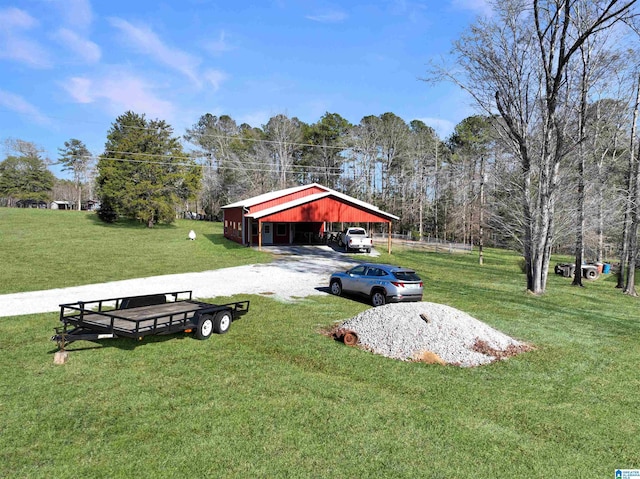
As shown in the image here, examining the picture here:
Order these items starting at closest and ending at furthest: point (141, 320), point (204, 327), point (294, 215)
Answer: point (141, 320), point (204, 327), point (294, 215)

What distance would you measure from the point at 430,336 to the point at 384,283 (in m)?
4.78

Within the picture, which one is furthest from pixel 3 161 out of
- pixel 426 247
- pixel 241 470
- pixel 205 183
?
pixel 241 470

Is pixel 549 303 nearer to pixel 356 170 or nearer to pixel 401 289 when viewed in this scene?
pixel 401 289

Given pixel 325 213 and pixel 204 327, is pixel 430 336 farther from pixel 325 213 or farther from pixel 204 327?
pixel 325 213

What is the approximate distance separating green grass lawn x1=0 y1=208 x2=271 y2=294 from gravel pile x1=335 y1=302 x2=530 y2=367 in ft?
45.3

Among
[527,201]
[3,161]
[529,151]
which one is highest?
[3,161]

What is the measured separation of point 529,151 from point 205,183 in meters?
60.3

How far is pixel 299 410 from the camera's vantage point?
229 inches

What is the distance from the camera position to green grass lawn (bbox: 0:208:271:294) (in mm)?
18172

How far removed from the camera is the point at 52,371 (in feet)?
23.1

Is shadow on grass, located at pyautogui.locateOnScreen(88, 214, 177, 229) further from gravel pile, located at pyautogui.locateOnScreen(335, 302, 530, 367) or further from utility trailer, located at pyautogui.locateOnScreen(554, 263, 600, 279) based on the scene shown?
gravel pile, located at pyautogui.locateOnScreen(335, 302, 530, 367)

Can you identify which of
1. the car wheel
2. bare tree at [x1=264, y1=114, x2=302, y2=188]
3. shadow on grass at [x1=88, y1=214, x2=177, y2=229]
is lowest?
the car wheel

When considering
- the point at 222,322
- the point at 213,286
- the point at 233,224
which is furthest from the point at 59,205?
the point at 222,322

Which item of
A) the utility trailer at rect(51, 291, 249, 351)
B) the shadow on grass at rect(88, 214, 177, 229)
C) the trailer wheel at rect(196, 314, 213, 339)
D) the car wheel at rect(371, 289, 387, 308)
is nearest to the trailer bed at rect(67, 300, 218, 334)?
the utility trailer at rect(51, 291, 249, 351)
